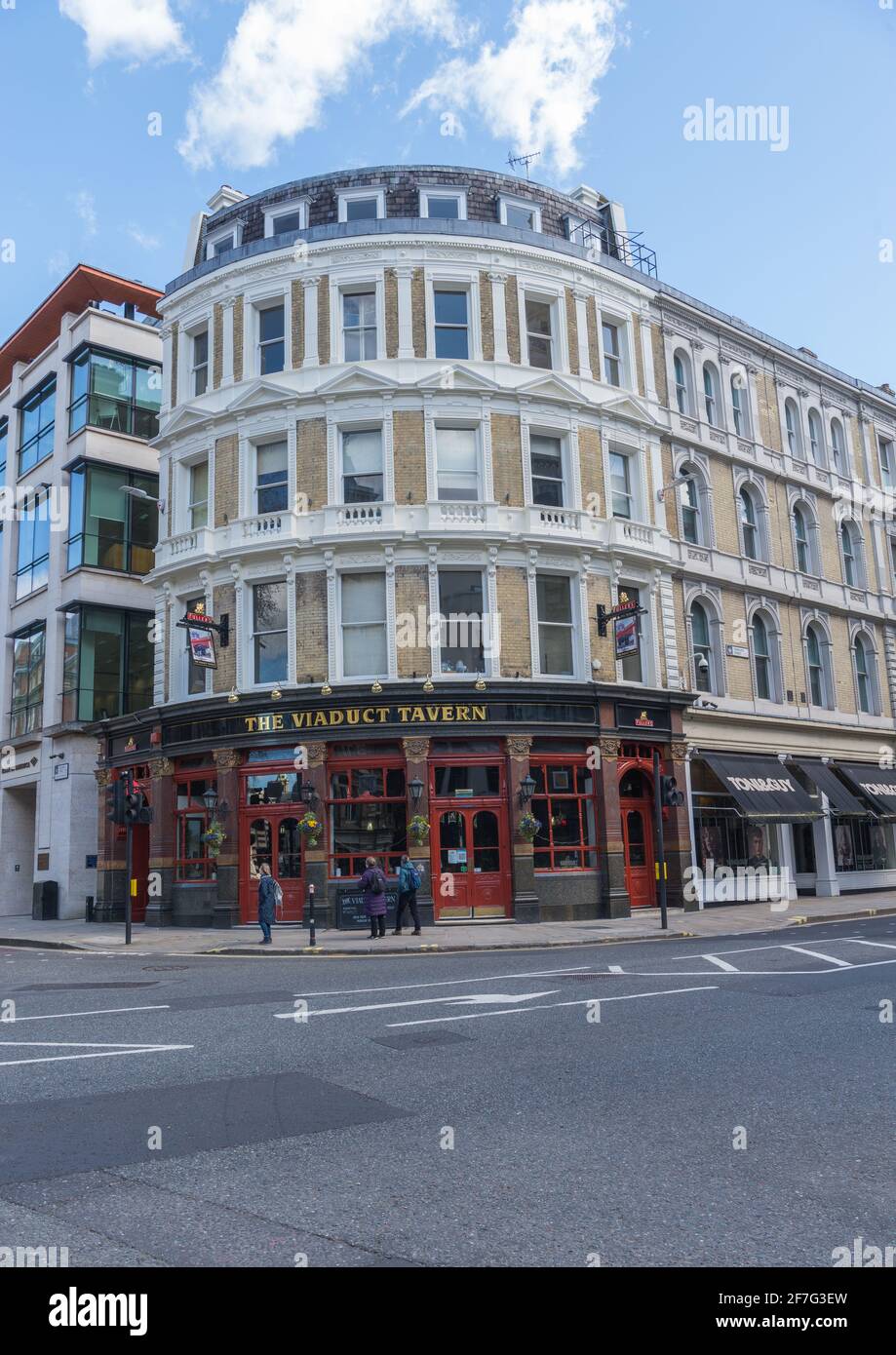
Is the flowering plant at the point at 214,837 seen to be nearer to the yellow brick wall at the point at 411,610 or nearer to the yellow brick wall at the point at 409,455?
the yellow brick wall at the point at 411,610

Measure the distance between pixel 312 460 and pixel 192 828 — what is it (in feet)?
32.2

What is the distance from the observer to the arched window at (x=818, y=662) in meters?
33.3

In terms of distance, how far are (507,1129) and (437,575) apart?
64.3 ft

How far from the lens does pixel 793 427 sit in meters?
34.3

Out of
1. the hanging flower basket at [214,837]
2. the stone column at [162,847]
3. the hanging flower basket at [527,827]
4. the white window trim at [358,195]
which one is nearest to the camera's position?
the hanging flower basket at [527,827]

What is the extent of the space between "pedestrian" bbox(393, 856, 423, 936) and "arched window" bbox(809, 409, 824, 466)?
22233 mm

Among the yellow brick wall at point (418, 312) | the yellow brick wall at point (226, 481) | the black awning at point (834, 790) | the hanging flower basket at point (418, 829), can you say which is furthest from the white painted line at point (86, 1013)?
the black awning at point (834, 790)

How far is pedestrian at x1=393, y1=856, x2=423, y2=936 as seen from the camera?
69.0 feet

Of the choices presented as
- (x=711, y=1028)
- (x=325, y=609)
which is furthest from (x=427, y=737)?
(x=711, y=1028)

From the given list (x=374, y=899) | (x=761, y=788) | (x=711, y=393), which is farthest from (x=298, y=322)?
(x=761, y=788)

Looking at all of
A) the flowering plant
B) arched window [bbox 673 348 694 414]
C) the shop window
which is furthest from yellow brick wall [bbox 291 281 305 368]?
the shop window

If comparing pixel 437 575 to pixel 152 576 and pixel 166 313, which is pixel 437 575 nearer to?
pixel 152 576

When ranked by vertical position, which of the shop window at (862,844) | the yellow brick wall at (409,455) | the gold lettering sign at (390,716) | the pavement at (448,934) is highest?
the yellow brick wall at (409,455)

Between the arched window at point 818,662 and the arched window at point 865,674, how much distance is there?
206 cm
